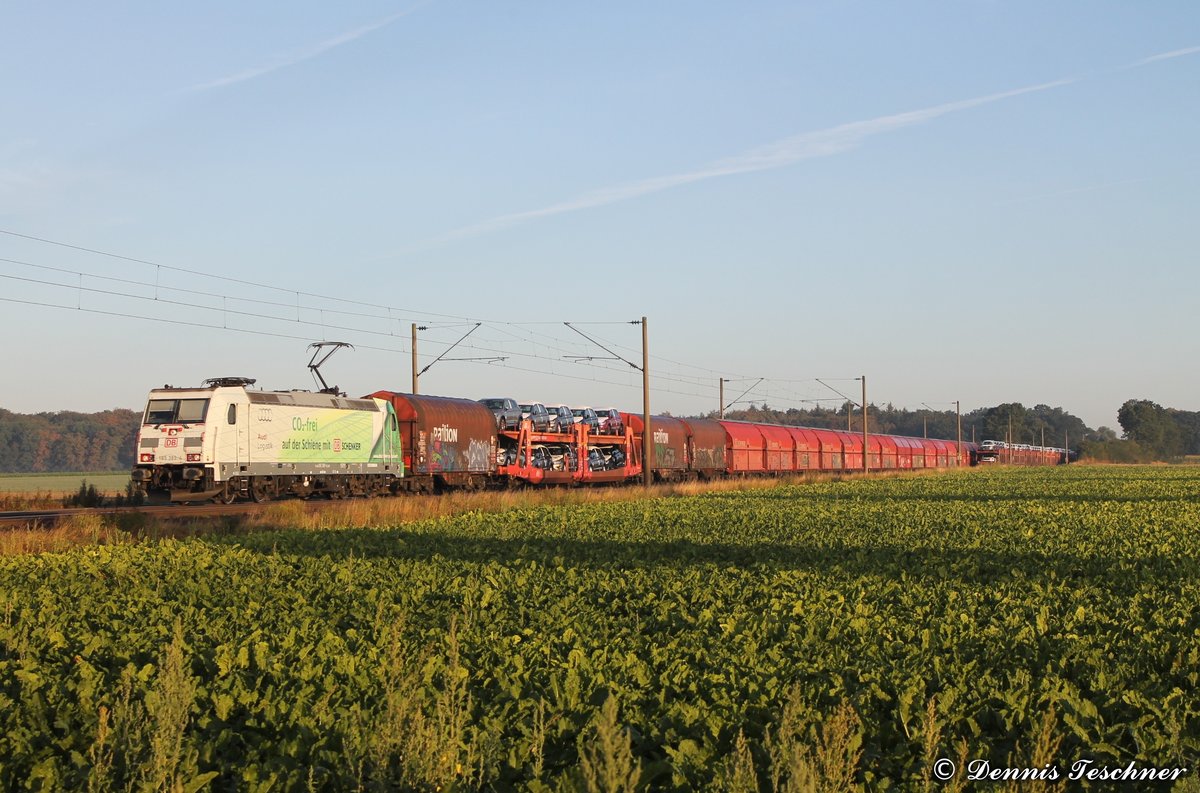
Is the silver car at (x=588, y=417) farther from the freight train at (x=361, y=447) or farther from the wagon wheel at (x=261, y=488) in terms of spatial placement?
the wagon wheel at (x=261, y=488)

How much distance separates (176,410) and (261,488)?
3.72m

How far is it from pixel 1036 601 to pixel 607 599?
5.13 metres

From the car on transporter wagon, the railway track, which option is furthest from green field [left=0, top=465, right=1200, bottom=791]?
the car on transporter wagon

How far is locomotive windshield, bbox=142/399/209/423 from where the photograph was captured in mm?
32969

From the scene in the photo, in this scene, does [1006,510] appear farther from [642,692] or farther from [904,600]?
[642,692]

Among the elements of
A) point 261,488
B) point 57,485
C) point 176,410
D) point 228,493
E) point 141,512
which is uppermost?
point 176,410

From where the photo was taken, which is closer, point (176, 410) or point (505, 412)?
point (176, 410)

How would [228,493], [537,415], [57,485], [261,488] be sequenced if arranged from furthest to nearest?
[57,485] < [537,415] < [261,488] < [228,493]

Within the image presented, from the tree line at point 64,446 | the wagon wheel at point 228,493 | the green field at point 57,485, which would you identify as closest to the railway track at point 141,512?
the wagon wheel at point 228,493

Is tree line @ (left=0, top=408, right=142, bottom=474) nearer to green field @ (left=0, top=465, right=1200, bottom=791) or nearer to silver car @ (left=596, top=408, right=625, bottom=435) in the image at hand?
silver car @ (left=596, top=408, right=625, bottom=435)

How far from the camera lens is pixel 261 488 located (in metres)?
35.4

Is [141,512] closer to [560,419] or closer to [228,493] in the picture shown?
[228,493]

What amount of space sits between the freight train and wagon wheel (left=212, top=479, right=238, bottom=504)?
0.04 metres

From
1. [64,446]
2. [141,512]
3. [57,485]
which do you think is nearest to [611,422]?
[141,512]
